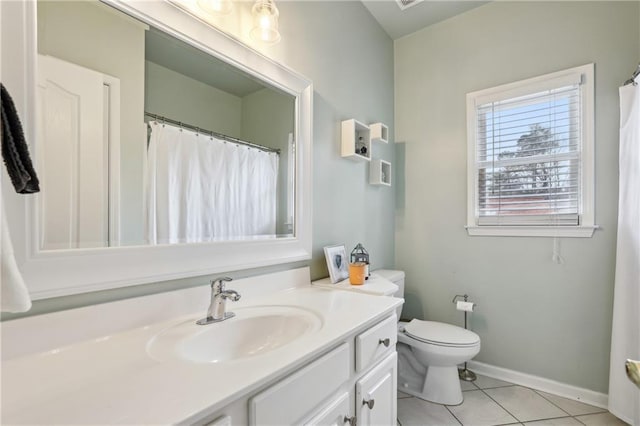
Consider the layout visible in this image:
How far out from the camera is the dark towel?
564 mm

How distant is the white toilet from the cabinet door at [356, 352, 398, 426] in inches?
23.7

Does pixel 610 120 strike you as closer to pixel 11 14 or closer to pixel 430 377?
pixel 430 377

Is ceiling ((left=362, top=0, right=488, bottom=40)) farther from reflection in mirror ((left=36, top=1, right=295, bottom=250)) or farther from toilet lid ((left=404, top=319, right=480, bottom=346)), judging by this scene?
toilet lid ((left=404, top=319, right=480, bottom=346))

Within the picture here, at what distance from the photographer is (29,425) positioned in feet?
1.61

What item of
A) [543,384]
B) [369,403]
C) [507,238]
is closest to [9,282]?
[369,403]

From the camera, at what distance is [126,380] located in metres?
0.62

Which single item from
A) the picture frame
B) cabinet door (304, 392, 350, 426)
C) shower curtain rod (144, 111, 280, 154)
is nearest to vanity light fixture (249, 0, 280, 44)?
shower curtain rod (144, 111, 280, 154)

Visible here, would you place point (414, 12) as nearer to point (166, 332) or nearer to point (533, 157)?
point (533, 157)

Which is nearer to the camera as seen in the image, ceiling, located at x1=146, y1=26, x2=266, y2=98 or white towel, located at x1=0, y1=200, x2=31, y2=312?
white towel, located at x1=0, y1=200, x2=31, y2=312

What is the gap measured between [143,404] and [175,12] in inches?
46.9

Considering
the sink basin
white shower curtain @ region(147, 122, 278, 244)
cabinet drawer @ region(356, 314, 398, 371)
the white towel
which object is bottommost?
cabinet drawer @ region(356, 314, 398, 371)

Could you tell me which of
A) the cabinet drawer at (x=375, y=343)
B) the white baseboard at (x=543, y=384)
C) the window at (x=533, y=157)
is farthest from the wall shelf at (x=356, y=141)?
the white baseboard at (x=543, y=384)

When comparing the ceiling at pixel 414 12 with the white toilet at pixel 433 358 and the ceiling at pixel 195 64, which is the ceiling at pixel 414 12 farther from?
the white toilet at pixel 433 358

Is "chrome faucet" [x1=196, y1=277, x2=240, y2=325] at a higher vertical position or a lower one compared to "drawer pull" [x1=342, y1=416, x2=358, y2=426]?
higher
